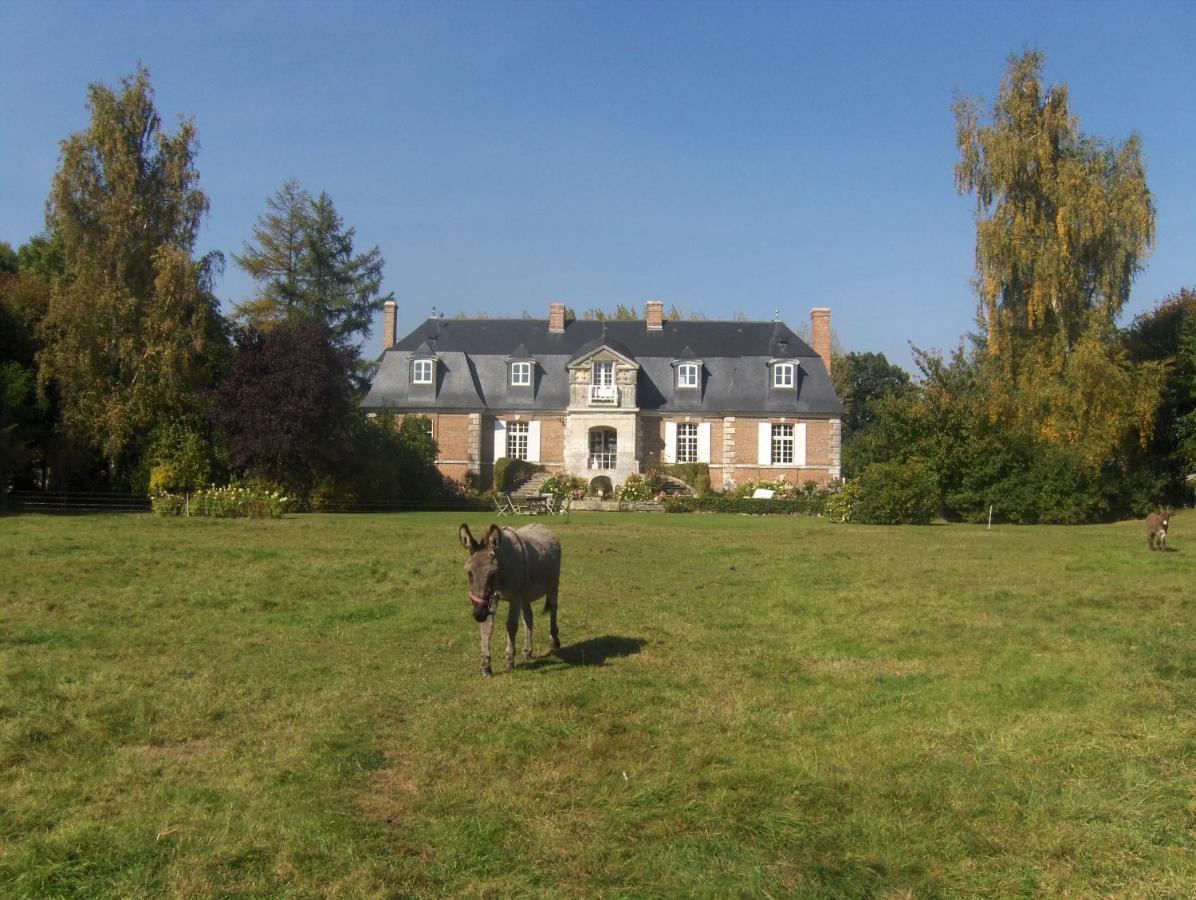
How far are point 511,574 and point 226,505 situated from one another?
21.7 meters

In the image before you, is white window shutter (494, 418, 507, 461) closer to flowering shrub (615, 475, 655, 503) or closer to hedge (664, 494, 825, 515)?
flowering shrub (615, 475, 655, 503)

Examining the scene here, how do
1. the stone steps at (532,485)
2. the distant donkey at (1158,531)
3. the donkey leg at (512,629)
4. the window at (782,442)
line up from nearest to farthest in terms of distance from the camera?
1. the donkey leg at (512,629)
2. the distant donkey at (1158,531)
3. the stone steps at (532,485)
4. the window at (782,442)

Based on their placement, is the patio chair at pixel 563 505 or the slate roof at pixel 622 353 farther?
the slate roof at pixel 622 353

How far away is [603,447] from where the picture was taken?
1951 inches

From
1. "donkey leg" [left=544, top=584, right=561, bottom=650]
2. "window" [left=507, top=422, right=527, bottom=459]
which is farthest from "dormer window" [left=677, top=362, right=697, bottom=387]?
"donkey leg" [left=544, top=584, right=561, bottom=650]

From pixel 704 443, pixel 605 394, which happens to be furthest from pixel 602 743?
pixel 704 443

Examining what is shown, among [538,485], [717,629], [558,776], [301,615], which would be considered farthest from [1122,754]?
[538,485]

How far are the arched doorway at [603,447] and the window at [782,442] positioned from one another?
7.59 metres

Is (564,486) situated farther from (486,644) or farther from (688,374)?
(486,644)

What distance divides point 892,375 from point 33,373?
172 ft

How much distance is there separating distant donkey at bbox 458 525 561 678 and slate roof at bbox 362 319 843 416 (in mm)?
39085

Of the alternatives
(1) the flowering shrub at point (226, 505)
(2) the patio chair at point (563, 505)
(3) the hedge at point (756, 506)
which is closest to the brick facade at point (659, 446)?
(3) the hedge at point (756, 506)

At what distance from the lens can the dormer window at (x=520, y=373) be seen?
165ft

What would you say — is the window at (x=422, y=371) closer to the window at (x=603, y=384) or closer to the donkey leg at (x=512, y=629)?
the window at (x=603, y=384)
